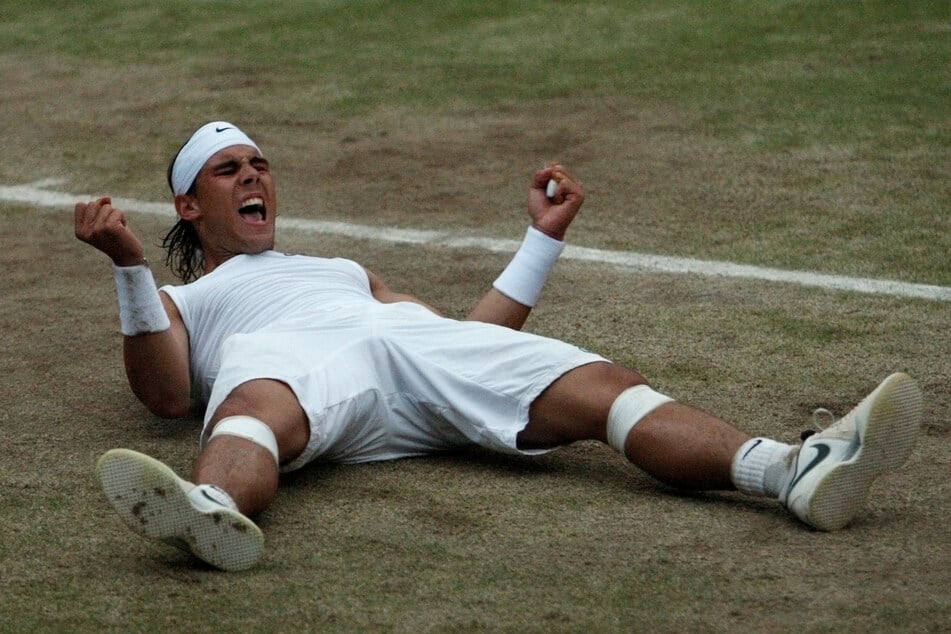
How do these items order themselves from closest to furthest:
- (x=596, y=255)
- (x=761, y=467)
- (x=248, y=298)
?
(x=761, y=467) → (x=248, y=298) → (x=596, y=255)

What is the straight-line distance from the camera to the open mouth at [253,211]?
4281 millimetres

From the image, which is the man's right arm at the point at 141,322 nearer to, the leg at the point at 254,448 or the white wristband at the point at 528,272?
the leg at the point at 254,448

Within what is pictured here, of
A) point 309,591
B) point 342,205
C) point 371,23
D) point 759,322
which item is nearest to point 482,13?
point 371,23

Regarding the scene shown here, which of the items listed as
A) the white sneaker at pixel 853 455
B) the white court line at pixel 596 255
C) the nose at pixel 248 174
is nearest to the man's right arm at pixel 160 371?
the nose at pixel 248 174

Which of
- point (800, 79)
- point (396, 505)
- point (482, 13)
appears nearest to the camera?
point (396, 505)

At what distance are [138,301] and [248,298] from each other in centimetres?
44

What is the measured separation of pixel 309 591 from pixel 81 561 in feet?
1.70

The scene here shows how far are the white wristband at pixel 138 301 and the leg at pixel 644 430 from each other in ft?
3.05

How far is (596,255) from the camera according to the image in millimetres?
5695

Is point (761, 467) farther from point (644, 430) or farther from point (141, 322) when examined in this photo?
point (141, 322)

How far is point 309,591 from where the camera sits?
2.98 meters

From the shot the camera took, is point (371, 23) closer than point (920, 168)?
No

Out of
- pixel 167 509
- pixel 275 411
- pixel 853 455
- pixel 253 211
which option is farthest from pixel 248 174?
pixel 853 455

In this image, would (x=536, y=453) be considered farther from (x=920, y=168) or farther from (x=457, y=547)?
(x=920, y=168)
